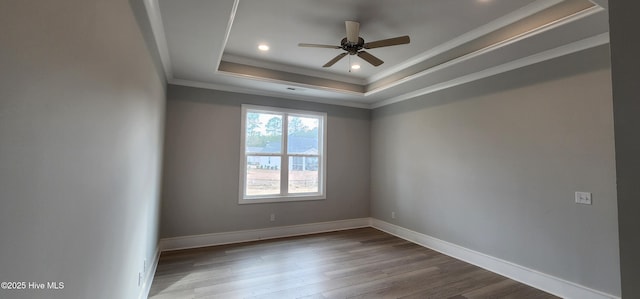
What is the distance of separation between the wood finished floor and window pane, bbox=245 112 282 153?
1625mm

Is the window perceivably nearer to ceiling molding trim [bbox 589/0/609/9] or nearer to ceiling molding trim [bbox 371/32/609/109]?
ceiling molding trim [bbox 371/32/609/109]

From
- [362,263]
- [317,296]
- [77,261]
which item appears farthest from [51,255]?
[362,263]

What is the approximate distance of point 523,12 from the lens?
2.57 metres

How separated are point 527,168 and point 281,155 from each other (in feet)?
11.9

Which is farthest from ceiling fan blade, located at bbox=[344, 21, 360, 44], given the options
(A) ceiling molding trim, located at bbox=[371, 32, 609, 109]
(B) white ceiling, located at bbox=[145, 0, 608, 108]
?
(A) ceiling molding trim, located at bbox=[371, 32, 609, 109]

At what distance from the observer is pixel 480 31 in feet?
9.71

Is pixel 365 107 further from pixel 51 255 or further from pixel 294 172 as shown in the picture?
pixel 51 255

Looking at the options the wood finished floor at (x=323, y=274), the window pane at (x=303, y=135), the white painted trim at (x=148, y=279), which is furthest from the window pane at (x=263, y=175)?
the white painted trim at (x=148, y=279)

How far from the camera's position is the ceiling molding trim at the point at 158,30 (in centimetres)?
208

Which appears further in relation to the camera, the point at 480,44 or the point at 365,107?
the point at 365,107

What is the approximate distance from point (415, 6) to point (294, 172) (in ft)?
11.0

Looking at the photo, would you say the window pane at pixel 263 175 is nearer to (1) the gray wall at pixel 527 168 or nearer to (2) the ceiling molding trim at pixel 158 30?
(2) the ceiling molding trim at pixel 158 30

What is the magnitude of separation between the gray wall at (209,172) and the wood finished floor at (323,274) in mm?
443

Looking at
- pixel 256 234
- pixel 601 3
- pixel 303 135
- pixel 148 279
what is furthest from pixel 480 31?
pixel 148 279
